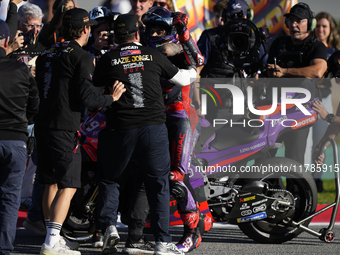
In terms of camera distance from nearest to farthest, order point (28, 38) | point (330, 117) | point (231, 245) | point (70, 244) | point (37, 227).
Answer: point (70, 244) → point (231, 245) → point (37, 227) → point (330, 117) → point (28, 38)

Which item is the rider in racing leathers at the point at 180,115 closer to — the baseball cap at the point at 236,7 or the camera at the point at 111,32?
the camera at the point at 111,32

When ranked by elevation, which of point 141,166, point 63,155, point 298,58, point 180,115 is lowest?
point 141,166

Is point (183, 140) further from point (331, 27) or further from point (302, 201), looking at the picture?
point (331, 27)

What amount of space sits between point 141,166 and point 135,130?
316mm

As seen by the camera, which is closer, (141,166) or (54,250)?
(54,250)

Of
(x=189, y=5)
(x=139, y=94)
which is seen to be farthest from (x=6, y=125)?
(x=189, y=5)

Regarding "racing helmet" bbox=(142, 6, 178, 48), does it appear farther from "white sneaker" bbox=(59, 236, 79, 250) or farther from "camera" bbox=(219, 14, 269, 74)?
"white sneaker" bbox=(59, 236, 79, 250)

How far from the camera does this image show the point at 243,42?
5469mm

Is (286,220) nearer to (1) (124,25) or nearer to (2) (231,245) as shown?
(2) (231,245)

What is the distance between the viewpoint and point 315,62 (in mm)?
5723

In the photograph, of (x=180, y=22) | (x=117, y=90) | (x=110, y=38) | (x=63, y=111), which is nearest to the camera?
(x=117, y=90)

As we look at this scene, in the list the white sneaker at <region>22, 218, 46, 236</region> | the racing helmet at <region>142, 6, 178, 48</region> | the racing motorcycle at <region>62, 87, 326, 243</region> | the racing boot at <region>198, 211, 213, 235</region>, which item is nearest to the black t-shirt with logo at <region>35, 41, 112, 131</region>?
the racing helmet at <region>142, 6, 178, 48</region>

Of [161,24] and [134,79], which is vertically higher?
[161,24]

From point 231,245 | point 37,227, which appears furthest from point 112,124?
point 231,245
